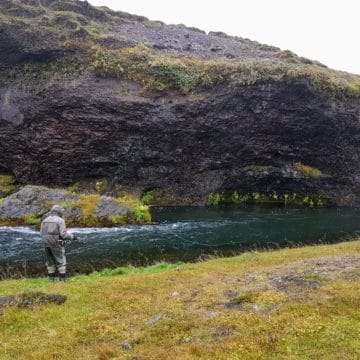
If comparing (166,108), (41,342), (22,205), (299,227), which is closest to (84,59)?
(166,108)

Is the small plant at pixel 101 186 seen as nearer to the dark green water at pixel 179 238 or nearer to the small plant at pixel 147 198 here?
the small plant at pixel 147 198

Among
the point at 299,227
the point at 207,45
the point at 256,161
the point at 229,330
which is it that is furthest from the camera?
the point at 207,45

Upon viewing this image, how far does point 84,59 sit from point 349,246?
41693 millimetres

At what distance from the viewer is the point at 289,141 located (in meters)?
56.2

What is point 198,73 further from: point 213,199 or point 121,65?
point 213,199

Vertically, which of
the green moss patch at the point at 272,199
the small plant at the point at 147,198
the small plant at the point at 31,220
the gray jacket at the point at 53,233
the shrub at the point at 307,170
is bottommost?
the small plant at the point at 147,198

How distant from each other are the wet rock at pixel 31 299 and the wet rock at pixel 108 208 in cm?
2456

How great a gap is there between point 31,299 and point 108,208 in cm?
2609

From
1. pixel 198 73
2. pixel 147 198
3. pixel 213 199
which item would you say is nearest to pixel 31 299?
pixel 147 198

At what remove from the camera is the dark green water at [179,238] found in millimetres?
26289

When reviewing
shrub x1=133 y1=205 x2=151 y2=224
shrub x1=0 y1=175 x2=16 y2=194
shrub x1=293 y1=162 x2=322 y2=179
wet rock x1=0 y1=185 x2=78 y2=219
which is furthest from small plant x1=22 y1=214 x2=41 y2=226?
shrub x1=293 y1=162 x2=322 y2=179

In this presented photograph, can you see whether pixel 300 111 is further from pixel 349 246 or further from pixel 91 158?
pixel 349 246

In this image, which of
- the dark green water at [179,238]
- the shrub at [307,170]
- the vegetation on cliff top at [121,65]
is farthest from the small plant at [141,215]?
the shrub at [307,170]

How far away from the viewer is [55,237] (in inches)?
739
